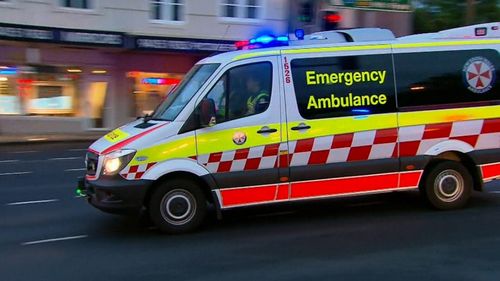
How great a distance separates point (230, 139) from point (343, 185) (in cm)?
151

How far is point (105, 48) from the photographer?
21047 mm

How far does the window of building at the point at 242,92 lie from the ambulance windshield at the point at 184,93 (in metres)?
0.21

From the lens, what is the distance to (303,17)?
1697 cm

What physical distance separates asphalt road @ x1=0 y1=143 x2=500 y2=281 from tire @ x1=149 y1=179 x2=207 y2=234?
0.54ft

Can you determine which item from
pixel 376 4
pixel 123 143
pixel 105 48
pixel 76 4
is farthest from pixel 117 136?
pixel 76 4

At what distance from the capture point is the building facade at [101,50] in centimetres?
2064

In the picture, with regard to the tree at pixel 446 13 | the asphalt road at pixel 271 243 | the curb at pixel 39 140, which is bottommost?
the curb at pixel 39 140

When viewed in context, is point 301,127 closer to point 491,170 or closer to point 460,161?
point 460,161

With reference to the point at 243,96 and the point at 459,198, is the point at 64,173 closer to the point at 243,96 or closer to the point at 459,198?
the point at 243,96

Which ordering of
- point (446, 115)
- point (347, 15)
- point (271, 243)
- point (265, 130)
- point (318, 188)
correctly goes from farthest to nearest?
1. point (347, 15)
2. point (446, 115)
3. point (318, 188)
4. point (265, 130)
5. point (271, 243)

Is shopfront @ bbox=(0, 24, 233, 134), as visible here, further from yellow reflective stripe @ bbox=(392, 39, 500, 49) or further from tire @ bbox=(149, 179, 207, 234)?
yellow reflective stripe @ bbox=(392, 39, 500, 49)

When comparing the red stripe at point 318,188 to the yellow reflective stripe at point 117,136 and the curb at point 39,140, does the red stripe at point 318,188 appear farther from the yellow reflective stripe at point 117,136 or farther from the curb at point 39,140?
the curb at point 39,140

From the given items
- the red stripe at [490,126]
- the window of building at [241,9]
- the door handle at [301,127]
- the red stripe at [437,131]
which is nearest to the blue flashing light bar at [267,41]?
the door handle at [301,127]

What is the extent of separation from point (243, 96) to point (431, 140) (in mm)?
2443
